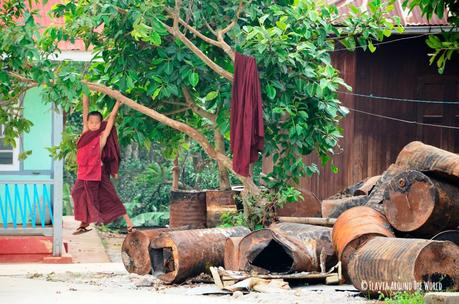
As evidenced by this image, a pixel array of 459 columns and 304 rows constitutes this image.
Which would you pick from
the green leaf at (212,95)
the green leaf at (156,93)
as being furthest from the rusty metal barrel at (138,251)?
the green leaf at (212,95)

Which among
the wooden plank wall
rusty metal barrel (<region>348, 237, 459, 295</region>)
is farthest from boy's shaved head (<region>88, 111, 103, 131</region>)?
the wooden plank wall

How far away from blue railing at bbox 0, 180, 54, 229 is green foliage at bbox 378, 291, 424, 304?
739 centimetres

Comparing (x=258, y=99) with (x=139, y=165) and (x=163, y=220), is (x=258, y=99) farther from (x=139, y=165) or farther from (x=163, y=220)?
(x=139, y=165)

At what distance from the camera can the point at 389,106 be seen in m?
17.4

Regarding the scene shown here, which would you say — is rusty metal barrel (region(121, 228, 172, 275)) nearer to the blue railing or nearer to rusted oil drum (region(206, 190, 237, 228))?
rusted oil drum (region(206, 190, 237, 228))

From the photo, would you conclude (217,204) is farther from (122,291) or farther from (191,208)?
(122,291)

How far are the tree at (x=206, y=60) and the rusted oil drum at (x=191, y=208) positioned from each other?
44.8 inches

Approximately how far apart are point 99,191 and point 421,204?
14.2ft

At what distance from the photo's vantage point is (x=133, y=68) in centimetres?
1358

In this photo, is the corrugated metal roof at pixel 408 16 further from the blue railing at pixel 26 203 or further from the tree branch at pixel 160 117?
the blue railing at pixel 26 203

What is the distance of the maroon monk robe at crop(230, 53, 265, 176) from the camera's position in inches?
502

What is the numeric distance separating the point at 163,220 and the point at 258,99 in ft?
31.1

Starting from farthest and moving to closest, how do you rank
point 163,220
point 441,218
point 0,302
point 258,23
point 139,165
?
point 139,165 < point 163,220 < point 258,23 < point 441,218 < point 0,302

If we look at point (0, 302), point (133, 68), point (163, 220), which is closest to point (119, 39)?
point (133, 68)
